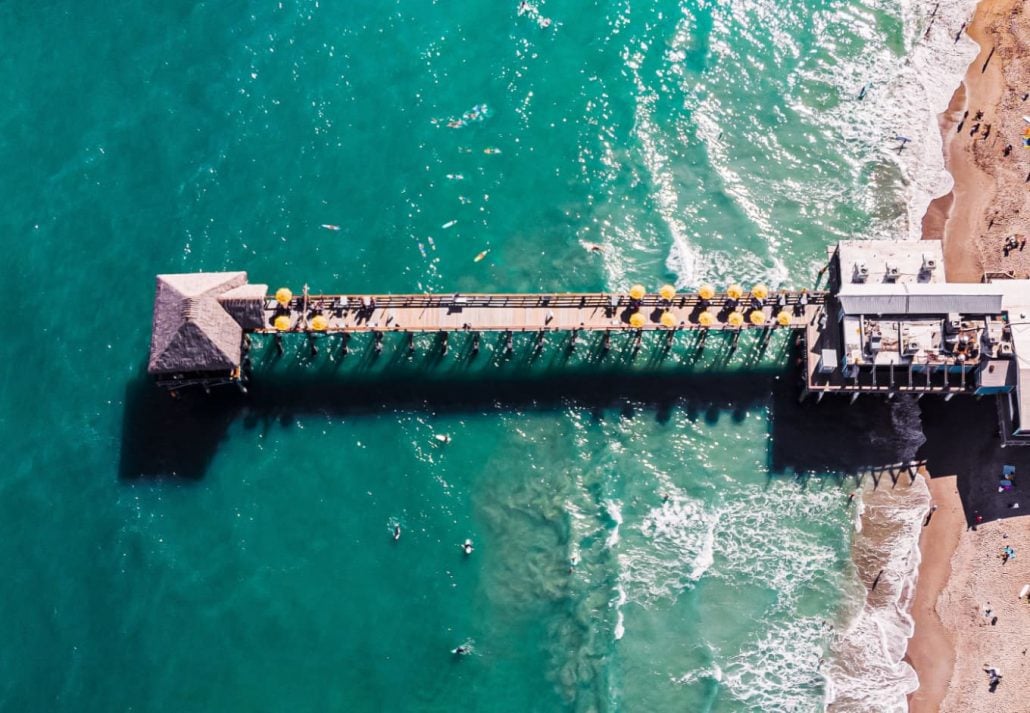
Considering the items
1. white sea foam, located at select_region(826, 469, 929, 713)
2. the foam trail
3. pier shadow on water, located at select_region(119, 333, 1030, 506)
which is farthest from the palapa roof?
the foam trail

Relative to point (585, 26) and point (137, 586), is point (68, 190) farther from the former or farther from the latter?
point (585, 26)

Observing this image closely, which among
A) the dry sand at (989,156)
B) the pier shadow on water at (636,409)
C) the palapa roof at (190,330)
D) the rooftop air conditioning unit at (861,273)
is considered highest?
the dry sand at (989,156)

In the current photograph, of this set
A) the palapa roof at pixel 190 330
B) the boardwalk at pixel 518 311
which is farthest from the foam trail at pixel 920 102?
the palapa roof at pixel 190 330

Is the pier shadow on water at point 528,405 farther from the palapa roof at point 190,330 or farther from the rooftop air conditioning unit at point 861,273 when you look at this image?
the rooftop air conditioning unit at point 861,273

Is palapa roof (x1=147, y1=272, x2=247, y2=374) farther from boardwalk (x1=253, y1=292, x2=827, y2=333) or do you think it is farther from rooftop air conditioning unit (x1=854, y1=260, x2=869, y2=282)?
rooftop air conditioning unit (x1=854, y1=260, x2=869, y2=282)

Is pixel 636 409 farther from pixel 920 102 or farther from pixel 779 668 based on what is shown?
pixel 920 102

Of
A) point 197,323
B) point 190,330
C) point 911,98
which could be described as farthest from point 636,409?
point 911,98
